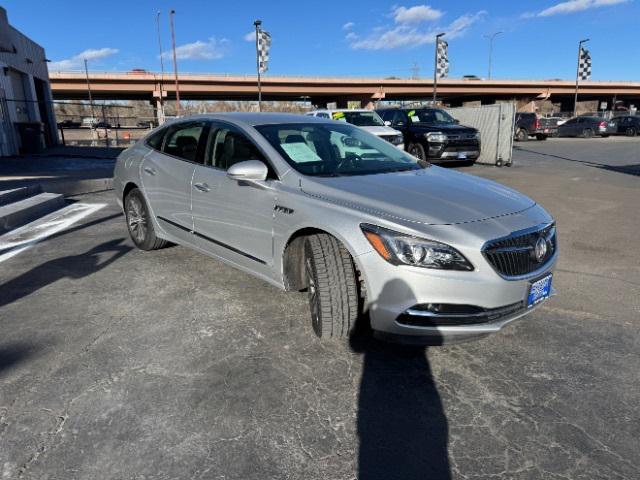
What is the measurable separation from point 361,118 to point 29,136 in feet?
36.5

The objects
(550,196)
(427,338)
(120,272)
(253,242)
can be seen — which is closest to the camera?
(427,338)

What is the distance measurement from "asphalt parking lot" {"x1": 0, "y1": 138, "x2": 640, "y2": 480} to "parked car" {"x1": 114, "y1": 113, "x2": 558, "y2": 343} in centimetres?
34

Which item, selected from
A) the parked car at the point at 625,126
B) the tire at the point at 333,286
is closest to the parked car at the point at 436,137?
the tire at the point at 333,286

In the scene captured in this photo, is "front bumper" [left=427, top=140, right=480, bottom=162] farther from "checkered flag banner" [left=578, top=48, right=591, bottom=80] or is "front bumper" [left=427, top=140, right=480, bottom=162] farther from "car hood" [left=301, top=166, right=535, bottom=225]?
"checkered flag banner" [left=578, top=48, right=591, bottom=80]

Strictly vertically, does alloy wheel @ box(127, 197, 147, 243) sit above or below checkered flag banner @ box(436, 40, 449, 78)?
below

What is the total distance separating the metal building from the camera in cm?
1480

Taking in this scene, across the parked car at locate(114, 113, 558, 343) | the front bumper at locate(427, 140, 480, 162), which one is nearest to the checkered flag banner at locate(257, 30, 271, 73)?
the front bumper at locate(427, 140, 480, 162)

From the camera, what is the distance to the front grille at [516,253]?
106 inches

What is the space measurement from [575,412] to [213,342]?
222cm

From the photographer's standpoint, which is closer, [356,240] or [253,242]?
[356,240]

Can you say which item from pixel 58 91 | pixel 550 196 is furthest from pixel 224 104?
pixel 550 196

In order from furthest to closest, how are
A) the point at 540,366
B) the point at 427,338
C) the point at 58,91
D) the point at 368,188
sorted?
the point at 58,91
the point at 368,188
the point at 540,366
the point at 427,338

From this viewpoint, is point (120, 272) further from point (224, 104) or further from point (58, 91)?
point (224, 104)

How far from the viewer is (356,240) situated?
2.81 m
